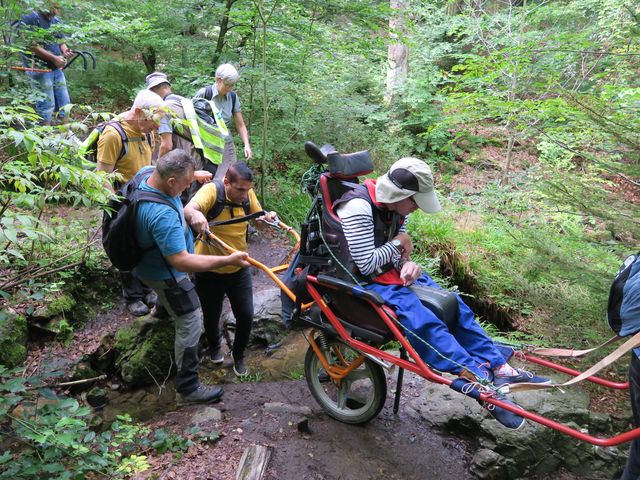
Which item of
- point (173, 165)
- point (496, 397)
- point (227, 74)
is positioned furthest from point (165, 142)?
point (496, 397)

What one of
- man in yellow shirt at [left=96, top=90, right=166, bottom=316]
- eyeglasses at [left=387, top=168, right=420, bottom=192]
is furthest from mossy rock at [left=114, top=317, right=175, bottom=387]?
eyeglasses at [left=387, top=168, right=420, bottom=192]

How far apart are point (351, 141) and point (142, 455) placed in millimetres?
7914

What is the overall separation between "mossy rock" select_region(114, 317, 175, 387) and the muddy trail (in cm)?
15

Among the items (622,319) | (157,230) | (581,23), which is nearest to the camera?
(622,319)

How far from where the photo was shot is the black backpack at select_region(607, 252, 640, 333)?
259 centimetres

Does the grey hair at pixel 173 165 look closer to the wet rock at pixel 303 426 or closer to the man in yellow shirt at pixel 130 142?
the man in yellow shirt at pixel 130 142

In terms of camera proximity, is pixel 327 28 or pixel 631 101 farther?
pixel 327 28

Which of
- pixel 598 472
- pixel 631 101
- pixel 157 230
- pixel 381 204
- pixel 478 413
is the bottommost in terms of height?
pixel 598 472

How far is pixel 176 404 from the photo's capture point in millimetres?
4254

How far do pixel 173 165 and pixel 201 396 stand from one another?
7.23 feet

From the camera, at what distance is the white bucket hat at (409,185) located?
3.03 metres

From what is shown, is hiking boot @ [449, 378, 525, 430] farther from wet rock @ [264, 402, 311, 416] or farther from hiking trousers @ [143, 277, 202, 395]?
hiking trousers @ [143, 277, 202, 395]

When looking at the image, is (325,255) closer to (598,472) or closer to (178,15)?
(598,472)

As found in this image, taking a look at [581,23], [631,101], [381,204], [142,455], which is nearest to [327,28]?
[631,101]
